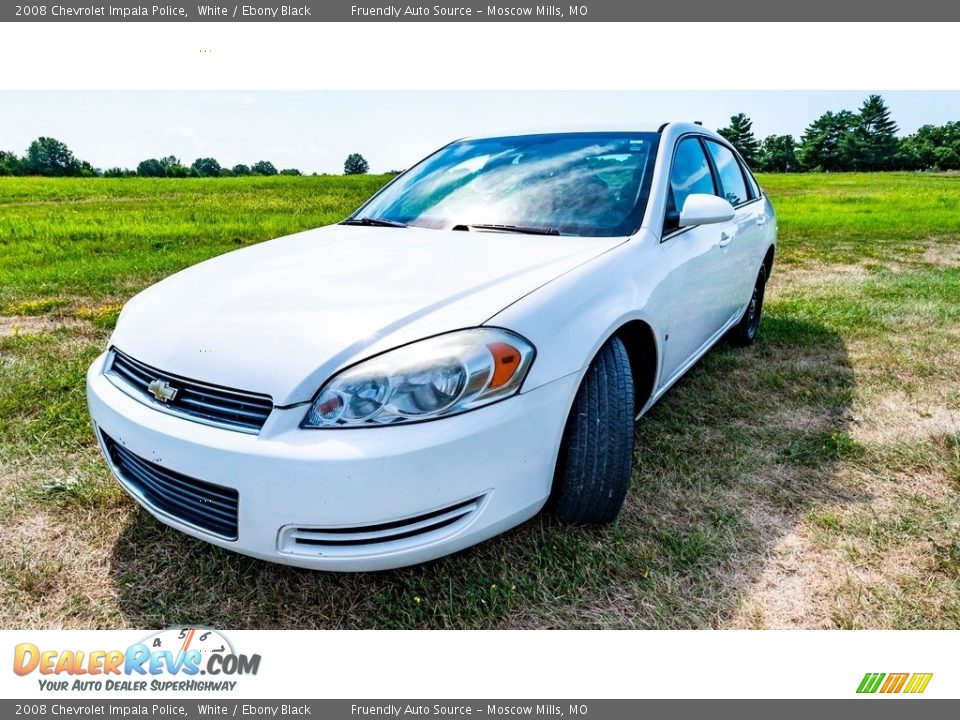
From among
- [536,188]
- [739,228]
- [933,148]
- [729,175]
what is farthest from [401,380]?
[933,148]

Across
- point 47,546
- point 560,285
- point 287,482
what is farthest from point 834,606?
point 47,546

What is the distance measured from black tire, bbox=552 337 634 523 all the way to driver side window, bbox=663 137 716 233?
2.66 ft

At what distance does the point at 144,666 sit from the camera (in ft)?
5.14

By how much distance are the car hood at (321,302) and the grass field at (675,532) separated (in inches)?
27.3

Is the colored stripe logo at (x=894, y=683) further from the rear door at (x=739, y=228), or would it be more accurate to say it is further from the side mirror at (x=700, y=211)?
the rear door at (x=739, y=228)

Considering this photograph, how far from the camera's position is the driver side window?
243 centimetres

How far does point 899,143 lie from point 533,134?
201ft

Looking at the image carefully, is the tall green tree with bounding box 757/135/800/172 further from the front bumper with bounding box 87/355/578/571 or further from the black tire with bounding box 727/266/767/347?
the front bumper with bounding box 87/355/578/571

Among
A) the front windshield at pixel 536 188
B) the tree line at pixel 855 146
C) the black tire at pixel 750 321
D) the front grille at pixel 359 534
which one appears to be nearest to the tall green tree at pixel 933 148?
the tree line at pixel 855 146

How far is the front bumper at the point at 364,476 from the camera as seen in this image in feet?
4.56

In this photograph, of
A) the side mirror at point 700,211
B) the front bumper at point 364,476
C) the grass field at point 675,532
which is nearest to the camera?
the front bumper at point 364,476

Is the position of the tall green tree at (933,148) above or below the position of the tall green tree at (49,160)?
above

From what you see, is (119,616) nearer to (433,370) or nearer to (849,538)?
(433,370)

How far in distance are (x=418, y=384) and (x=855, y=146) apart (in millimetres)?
66476
